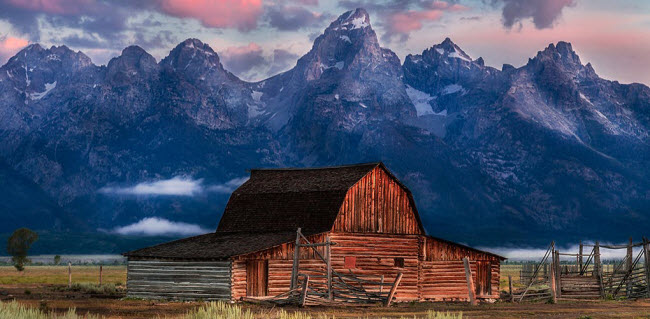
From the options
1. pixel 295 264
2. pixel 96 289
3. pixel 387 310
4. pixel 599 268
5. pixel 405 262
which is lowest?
pixel 387 310

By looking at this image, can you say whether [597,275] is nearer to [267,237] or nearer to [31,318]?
[267,237]

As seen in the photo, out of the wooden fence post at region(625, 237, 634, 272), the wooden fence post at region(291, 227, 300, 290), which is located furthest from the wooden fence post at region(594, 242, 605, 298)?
the wooden fence post at region(291, 227, 300, 290)

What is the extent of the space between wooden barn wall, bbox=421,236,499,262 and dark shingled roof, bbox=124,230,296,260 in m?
8.03

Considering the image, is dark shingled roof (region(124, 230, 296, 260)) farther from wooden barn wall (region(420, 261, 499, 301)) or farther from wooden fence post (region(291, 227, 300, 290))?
wooden barn wall (region(420, 261, 499, 301))

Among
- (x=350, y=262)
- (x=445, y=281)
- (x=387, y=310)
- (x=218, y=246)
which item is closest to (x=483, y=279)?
(x=445, y=281)

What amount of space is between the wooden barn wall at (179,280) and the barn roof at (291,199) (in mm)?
6721

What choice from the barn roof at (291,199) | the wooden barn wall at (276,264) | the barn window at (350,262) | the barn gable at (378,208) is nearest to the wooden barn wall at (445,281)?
the barn gable at (378,208)

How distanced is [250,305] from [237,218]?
13075 mm

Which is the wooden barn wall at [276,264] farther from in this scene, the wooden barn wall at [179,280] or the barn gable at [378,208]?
the barn gable at [378,208]

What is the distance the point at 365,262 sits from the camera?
52312 millimetres

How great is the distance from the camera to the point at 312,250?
4934cm

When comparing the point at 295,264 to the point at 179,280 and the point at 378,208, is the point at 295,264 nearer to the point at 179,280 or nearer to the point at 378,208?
the point at 179,280

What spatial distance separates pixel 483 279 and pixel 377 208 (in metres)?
7.78

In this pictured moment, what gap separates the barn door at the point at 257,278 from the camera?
4762cm
